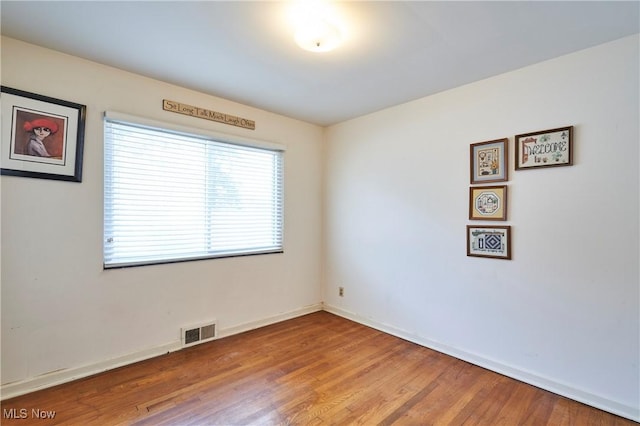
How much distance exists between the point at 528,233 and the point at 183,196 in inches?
118

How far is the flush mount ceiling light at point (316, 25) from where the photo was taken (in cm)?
169

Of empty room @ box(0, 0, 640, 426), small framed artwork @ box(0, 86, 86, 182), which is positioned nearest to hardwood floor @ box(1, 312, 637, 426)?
empty room @ box(0, 0, 640, 426)

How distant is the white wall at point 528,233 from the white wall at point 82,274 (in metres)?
1.74

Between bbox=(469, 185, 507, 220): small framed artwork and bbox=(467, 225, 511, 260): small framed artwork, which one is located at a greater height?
bbox=(469, 185, 507, 220): small framed artwork

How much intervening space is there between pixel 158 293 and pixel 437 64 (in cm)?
305

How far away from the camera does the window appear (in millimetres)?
2486

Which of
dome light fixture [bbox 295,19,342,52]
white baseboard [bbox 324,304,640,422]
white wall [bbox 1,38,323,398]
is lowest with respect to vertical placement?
white baseboard [bbox 324,304,640,422]

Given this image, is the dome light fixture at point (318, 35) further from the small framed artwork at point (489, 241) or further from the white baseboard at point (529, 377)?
the white baseboard at point (529, 377)

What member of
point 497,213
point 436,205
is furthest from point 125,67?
point 497,213

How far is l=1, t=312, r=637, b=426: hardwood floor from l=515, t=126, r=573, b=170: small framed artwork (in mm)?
1684

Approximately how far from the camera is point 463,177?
268 cm

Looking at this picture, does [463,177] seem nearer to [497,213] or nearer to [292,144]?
[497,213]

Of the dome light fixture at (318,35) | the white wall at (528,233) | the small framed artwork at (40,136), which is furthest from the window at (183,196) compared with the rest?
the dome light fixture at (318,35)

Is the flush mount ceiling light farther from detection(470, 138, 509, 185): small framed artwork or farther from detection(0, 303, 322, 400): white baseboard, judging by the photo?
detection(0, 303, 322, 400): white baseboard
